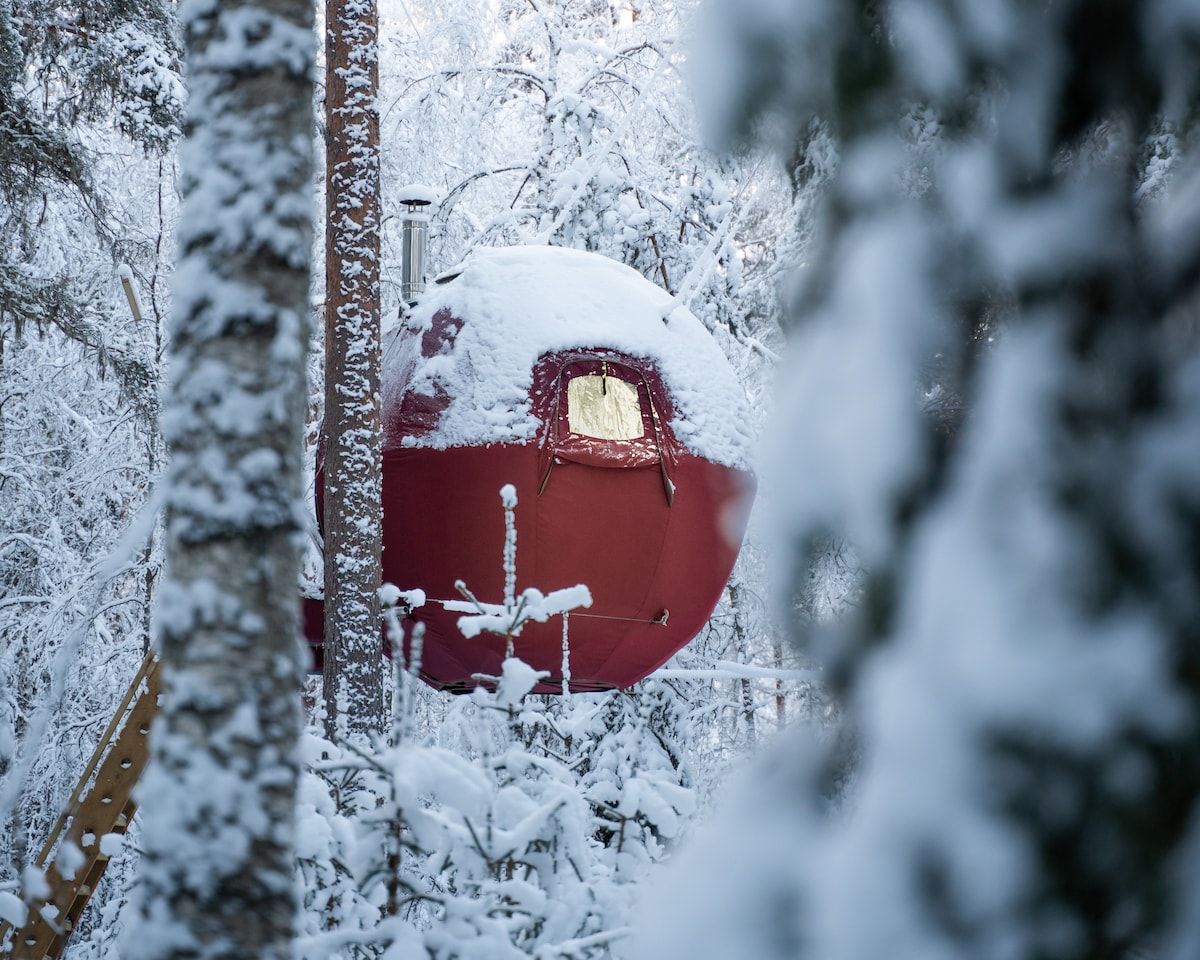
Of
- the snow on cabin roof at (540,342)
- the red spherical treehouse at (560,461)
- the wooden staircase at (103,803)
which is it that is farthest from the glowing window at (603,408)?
the wooden staircase at (103,803)

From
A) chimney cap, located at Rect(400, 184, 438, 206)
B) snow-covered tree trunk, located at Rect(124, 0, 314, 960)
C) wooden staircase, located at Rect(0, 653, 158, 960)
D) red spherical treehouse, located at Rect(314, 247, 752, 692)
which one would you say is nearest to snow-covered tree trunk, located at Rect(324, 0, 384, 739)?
red spherical treehouse, located at Rect(314, 247, 752, 692)

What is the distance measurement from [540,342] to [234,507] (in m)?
3.81

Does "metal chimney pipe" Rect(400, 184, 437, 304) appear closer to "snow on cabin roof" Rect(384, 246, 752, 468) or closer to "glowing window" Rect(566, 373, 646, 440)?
"snow on cabin roof" Rect(384, 246, 752, 468)

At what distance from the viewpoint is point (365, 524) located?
5262 mm

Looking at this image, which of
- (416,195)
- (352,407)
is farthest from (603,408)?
(416,195)

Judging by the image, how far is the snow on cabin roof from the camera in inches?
221

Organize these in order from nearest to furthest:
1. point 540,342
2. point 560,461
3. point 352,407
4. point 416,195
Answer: point 352,407
point 560,461
point 540,342
point 416,195

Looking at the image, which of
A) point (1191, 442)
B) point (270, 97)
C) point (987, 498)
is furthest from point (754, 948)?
point (270, 97)

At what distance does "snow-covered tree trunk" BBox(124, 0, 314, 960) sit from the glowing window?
360cm

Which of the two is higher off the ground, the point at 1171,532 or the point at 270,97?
the point at 270,97

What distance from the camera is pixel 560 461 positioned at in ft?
18.2

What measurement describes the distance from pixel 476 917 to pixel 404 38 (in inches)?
418

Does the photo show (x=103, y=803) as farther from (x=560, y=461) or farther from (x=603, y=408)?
(x=603, y=408)

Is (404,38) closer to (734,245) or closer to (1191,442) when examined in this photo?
(734,245)
